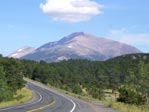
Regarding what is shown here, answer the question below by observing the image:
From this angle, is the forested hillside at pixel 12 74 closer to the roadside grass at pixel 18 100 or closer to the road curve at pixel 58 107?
the roadside grass at pixel 18 100

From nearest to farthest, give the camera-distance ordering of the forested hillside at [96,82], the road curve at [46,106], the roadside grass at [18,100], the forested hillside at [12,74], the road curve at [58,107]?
1. the road curve at [46,106]
2. the road curve at [58,107]
3. the roadside grass at [18,100]
4. the forested hillside at [12,74]
5. the forested hillside at [96,82]

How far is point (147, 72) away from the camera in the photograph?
4454 inches

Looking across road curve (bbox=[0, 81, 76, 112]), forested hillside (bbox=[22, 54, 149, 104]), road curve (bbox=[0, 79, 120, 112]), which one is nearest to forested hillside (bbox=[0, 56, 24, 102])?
road curve (bbox=[0, 81, 76, 112])

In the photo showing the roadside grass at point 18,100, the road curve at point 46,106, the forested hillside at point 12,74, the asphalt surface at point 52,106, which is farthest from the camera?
the forested hillside at point 12,74

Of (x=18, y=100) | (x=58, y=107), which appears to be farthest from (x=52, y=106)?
(x=18, y=100)

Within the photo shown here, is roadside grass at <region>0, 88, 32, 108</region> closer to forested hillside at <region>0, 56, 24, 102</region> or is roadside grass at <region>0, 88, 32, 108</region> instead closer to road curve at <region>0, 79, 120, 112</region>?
road curve at <region>0, 79, 120, 112</region>

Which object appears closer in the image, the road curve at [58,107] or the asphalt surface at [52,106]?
the asphalt surface at [52,106]

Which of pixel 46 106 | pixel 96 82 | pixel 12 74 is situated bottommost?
pixel 46 106

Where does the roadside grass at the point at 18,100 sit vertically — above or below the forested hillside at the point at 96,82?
below

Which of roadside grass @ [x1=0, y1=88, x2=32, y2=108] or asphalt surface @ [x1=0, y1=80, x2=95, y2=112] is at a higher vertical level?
roadside grass @ [x1=0, y1=88, x2=32, y2=108]

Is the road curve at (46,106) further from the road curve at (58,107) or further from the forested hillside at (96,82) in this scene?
the forested hillside at (96,82)

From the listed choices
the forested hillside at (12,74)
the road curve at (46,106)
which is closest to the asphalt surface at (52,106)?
the road curve at (46,106)

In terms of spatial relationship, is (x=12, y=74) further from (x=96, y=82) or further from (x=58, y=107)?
(x=96, y=82)

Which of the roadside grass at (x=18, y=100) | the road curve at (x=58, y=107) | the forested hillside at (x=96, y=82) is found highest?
the forested hillside at (x=96, y=82)
